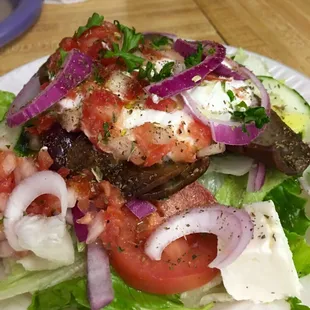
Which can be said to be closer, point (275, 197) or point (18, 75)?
point (275, 197)

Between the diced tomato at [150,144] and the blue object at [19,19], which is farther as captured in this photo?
the blue object at [19,19]

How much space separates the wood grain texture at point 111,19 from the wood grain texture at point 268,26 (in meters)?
0.12

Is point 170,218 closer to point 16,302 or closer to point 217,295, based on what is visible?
point 217,295

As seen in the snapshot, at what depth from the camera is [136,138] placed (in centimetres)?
197

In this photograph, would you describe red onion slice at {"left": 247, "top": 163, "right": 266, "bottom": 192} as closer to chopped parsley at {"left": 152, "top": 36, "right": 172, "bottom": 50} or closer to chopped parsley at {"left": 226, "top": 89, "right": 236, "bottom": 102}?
chopped parsley at {"left": 226, "top": 89, "right": 236, "bottom": 102}

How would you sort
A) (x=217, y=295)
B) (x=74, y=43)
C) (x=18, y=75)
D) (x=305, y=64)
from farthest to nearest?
1. (x=305, y=64)
2. (x=18, y=75)
3. (x=74, y=43)
4. (x=217, y=295)

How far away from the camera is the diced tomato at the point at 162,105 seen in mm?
2021

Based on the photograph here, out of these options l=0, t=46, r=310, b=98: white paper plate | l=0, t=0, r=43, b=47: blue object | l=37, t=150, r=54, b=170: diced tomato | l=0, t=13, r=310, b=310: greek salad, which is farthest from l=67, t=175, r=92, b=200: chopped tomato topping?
l=0, t=0, r=43, b=47: blue object

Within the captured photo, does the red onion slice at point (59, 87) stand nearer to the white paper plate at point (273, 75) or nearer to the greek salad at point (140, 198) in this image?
the greek salad at point (140, 198)

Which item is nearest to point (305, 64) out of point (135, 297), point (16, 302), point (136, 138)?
point (136, 138)

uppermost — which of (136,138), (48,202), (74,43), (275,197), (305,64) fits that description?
(74,43)

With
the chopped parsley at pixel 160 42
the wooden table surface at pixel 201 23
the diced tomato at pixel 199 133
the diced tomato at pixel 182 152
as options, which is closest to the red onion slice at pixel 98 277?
the diced tomato at pixel 182 152

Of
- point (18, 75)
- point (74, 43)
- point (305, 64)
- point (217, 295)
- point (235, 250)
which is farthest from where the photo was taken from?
point (305, 64)

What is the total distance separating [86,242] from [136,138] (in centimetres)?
44
